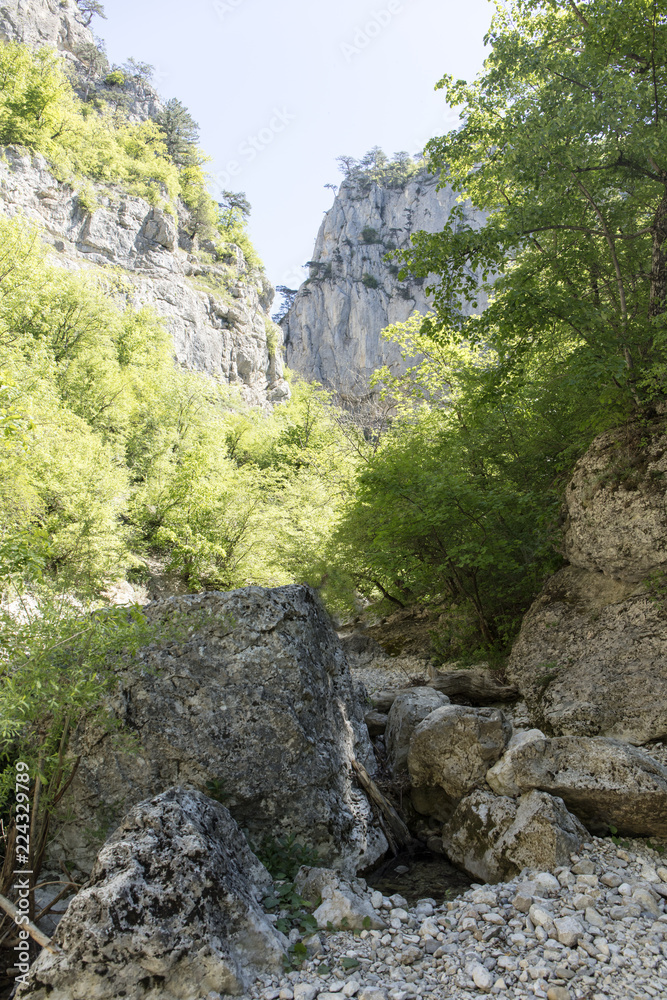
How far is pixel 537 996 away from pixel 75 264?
43400mm

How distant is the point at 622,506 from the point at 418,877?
550 centimetres

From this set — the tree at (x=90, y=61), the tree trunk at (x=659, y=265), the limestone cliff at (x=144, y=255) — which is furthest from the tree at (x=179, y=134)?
the tree trunk at (x=659, y=265)

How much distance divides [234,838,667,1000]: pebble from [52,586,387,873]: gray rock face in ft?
3.28

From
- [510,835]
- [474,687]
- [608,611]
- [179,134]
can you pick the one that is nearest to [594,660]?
[608,611]

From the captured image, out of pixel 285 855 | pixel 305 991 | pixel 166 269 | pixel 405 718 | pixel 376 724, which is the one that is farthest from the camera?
pixel 166 269

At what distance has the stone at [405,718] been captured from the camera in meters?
7.31

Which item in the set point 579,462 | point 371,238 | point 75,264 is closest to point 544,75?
point 579,462

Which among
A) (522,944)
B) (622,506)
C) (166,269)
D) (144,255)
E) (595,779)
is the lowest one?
(522,944)

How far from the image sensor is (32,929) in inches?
137

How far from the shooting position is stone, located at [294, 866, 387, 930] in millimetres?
4129

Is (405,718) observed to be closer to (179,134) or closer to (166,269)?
(166,269)

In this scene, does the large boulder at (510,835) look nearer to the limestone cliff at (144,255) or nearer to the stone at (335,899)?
the stone at (335,899)

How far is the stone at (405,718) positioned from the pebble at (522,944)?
2.58m

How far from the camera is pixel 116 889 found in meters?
3.43
